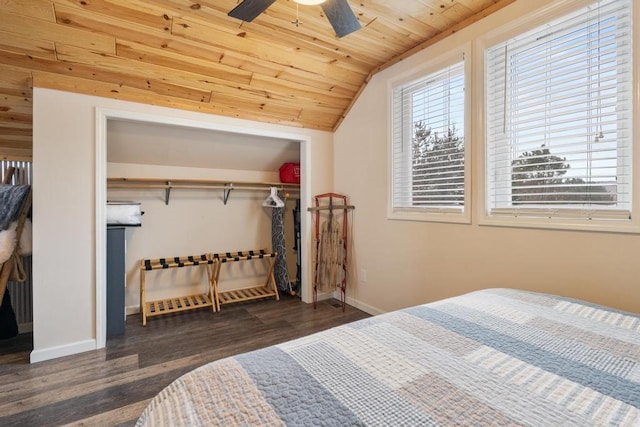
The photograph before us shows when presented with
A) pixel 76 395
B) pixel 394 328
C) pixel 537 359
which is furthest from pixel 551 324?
pixel 76 395

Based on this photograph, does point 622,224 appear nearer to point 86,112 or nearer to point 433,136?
point 433,136

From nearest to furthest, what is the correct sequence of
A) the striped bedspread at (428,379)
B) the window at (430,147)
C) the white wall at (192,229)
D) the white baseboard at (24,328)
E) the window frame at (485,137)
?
the striped bedspread at (428,379) → the window frame at (485,137) → the window at (430,147) → the white baseboard at (24,328) → the white wall at (192,229)

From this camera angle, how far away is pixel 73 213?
2414 mm

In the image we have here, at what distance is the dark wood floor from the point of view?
1.76 m

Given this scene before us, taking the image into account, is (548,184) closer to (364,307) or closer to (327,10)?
(327,10)

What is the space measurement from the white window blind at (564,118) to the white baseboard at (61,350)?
3220 mm

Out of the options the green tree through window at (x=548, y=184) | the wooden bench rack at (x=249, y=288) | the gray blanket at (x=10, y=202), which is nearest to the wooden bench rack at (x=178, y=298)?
the wooden bench rack at (x=249, y=288)

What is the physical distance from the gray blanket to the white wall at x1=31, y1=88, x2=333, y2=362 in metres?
0.15

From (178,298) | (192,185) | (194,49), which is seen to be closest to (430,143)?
(194,49)

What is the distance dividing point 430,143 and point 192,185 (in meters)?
2.56

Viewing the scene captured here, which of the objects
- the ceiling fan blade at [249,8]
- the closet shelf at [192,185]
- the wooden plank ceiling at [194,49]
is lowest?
the closet shelf at [192,185]

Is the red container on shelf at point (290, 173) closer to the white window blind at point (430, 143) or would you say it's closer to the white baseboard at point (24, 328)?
the white window blind at point (430, 143)

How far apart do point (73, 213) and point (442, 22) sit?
3193 millimetres

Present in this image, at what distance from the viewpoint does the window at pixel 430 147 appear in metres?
2.46
